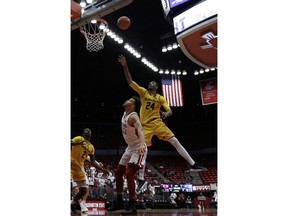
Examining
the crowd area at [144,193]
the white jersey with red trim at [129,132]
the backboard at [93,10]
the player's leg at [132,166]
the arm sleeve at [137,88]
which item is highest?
the backboard at [93,10]

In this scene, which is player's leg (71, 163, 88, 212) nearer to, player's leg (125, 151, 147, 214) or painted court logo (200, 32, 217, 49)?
player's leg (125, 151, 147, 214)

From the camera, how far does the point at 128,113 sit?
5219 millimetres

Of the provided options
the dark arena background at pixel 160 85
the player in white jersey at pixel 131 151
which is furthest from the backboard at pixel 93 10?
the player in white jersey at pixel 131 151

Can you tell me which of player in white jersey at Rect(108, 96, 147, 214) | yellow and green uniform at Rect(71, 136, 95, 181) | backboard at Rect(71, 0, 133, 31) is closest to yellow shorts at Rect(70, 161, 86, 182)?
yellow and green uniform at Rect(71, 136, 95, 181)

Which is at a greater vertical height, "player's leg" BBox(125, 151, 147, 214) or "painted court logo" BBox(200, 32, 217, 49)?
"painted court logo" BBox(200, 32, 217, 49)

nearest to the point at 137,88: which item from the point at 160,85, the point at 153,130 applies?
the point at 153,130

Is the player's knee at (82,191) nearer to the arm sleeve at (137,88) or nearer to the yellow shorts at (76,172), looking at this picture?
the yellow shorts at (76,172)

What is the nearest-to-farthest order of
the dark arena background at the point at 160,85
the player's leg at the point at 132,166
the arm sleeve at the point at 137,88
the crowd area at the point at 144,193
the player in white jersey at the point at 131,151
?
1. the player in white jersey at the point at 131,151
2. the player's leg at the point at 132,166
3. the arm sleeve at the point at 137,88
4. the dark arena background at the point at 160,85
5. the crowd area at the point at 144,193
